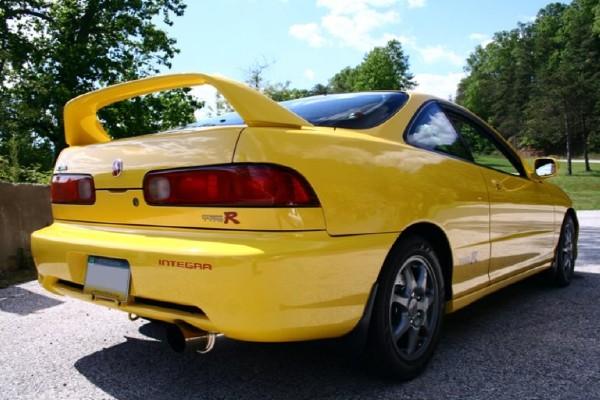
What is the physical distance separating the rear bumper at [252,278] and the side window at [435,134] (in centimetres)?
70

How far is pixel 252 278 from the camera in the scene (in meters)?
1.78

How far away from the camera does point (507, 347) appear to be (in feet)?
9.47

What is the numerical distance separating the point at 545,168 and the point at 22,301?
14.2ft

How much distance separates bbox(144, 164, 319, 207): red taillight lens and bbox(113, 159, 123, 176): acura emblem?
377 millimetres

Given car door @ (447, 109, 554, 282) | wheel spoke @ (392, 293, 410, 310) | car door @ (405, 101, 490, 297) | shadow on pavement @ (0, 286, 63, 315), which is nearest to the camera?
wheel spoke @ (392, 293, 410, 310)

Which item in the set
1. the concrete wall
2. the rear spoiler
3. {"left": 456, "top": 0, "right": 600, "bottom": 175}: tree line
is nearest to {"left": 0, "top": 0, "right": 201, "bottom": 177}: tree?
the concrete wall

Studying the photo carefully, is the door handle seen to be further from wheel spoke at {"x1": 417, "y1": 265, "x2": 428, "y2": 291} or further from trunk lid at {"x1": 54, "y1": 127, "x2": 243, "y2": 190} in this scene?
trunk lid at {"x1": 54, "y1": 127, "x2": 243, "y2": 190}

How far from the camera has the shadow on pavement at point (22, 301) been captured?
→ 156 inches

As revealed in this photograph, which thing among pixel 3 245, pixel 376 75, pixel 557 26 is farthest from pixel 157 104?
pixel 557 26

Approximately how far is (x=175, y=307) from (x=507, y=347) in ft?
6.21

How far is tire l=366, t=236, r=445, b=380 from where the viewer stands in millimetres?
2221

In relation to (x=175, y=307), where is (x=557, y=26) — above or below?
above

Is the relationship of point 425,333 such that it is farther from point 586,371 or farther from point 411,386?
point 586,371

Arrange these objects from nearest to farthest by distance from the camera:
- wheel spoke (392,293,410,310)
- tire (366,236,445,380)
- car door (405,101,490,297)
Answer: tire (366,236,445,380) → wheel spoke (392,293,410,310) → car door (405,101,490,297)
